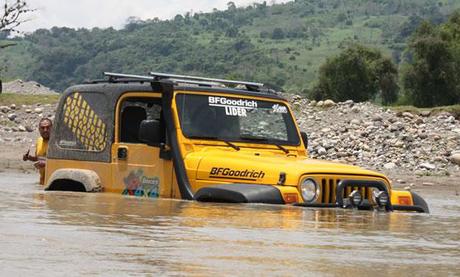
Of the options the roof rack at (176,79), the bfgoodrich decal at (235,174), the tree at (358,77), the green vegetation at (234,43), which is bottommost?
the bfgoodrich decal at (235,174)

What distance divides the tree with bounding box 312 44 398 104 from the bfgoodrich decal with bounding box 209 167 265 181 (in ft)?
148

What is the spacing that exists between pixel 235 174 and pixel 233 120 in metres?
1.04

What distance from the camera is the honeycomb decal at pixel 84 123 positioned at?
12.0 m

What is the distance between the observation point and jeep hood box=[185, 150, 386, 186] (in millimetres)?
10688

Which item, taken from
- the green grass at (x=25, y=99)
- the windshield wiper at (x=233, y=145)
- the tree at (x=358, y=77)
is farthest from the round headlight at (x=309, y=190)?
the tree at (x=358, y=77)

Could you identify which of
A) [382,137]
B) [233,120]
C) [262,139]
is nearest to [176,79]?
[233,120]

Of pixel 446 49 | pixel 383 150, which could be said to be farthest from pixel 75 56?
pixel 383 150

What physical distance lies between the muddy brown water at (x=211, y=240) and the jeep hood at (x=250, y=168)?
1.30ft

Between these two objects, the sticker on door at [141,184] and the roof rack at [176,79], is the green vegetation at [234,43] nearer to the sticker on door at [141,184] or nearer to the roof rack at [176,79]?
the roof rack at [176,79]

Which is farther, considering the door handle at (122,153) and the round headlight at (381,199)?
the door handle at (122,153)

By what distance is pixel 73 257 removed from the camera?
6.50 meters

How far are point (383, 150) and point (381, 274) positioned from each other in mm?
22054

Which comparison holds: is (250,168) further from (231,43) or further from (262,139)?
(231,43)

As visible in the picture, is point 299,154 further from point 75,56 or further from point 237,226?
point 75,56
